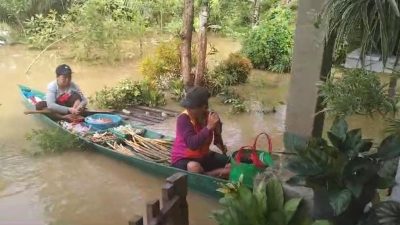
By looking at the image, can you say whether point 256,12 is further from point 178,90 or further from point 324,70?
point 324,70

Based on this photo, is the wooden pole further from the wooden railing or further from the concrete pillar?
the wooden railing

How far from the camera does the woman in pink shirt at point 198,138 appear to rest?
176 inches

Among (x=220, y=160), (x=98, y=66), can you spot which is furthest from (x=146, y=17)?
(x=220, y=160)

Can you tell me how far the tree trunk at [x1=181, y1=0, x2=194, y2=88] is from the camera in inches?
322

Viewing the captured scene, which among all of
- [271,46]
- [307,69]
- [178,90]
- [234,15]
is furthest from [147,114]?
[234,15]

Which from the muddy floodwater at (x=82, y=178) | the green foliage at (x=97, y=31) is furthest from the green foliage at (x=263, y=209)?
the green foliage at (x=97, y=31)

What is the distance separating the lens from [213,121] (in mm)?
4492

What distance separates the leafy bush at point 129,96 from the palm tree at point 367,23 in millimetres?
5867

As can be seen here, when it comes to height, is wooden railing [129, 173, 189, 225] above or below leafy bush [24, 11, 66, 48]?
below

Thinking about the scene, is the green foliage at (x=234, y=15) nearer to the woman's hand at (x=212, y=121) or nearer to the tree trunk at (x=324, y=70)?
the woman's hand at (x=212, y=121)

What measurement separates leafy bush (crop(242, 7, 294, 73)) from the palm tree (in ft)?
27.0

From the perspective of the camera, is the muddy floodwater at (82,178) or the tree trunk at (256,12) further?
the tree trunk at (256,12)

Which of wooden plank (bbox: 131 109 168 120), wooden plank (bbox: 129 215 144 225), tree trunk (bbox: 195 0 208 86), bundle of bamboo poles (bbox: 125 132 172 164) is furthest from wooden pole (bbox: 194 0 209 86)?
wooden plank (bbox: 129 215 144 225)

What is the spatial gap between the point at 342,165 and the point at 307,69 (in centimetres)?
82
